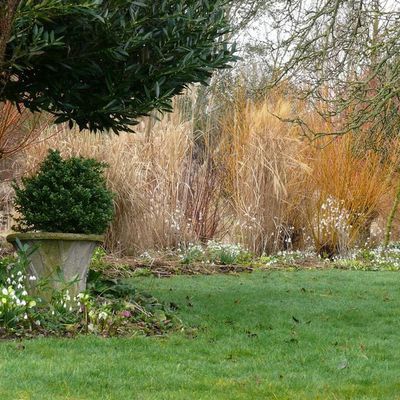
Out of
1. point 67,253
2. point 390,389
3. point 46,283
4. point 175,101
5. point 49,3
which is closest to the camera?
point 49,3

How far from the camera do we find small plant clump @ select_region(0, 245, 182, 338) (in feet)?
17.1

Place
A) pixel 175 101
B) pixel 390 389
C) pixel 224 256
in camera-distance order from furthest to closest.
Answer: pixel 175 101 < pixel 224 256 < pixel 390 389

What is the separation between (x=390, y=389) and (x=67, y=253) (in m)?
3.02

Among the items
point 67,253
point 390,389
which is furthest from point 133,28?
point 390,389

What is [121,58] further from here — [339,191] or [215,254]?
[339,191]

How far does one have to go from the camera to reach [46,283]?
223 inches

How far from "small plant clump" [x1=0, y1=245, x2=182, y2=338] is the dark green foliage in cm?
133

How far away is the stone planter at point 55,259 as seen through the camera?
19.4 ft

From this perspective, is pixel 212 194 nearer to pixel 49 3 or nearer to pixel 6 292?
pixel 6 292

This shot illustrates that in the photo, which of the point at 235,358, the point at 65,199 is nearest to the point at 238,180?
the point at 65,199

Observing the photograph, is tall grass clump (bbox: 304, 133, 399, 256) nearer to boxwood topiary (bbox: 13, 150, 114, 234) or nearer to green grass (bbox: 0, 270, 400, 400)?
green grass (bbox: 0, 270, 400, 400)

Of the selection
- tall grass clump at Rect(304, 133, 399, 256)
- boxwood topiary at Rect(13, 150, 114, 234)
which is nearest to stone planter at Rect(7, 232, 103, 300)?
boxwood topiary at Rect(13, 150, 114, 234)

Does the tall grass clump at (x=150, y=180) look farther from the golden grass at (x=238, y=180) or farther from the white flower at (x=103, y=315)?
the white flower at (x=103, y=315)

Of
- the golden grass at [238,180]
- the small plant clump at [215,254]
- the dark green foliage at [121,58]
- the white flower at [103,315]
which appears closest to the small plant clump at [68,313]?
the white flower at [103,315]
